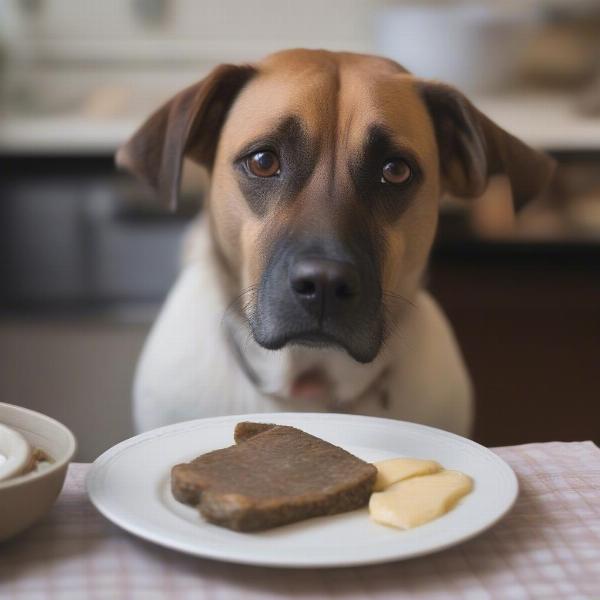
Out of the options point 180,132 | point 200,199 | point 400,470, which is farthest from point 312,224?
point 200,199

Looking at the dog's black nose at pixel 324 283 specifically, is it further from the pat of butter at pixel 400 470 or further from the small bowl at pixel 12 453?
the small bowl at pixel 12 453

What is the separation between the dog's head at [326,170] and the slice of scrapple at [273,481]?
1.05 ft

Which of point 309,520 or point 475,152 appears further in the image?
point 475,152

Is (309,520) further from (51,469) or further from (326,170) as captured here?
(326,170)

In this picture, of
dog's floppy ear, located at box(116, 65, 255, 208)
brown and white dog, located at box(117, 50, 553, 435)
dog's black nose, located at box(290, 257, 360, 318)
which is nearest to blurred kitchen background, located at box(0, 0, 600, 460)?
brown and white dog, located at box(117, 50, 553, 435)

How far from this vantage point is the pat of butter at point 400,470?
807 mm

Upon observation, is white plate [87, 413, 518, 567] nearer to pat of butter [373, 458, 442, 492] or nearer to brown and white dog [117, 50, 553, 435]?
pat of butter [373, 458, 442, 492]

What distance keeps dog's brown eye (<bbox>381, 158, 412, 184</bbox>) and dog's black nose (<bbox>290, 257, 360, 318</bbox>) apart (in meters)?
0.27

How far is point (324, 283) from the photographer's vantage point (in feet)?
3.65

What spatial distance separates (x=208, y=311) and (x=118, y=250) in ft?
4.63

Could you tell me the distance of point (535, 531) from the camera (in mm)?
777

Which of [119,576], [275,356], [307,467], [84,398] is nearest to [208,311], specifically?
[275,356]

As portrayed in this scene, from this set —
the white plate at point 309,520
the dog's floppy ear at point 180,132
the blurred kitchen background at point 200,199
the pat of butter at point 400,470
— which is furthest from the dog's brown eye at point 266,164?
the blurred kitchen background at point 200,199

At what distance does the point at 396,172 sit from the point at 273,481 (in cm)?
69
